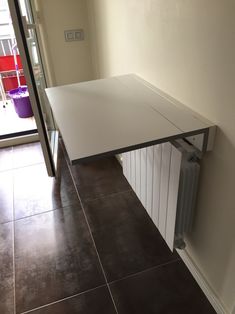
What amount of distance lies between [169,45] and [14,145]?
2.22 metres

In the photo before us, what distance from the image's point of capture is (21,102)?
327 centimetres

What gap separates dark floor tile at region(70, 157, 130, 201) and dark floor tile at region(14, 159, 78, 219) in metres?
0.08

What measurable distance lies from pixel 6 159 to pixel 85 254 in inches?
58.8

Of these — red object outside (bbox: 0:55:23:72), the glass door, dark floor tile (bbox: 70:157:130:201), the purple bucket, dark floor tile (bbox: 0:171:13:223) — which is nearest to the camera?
the glass door

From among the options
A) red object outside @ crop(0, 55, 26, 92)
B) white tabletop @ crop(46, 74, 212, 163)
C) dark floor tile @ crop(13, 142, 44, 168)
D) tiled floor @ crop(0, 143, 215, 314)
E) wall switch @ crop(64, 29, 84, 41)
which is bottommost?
tiled floor @ crop(0, 143, 215, 314)

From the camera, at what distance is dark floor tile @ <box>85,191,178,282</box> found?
5.06ft

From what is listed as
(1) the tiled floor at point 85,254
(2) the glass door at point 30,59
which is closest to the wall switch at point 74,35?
(2) the glass door at point 30,59

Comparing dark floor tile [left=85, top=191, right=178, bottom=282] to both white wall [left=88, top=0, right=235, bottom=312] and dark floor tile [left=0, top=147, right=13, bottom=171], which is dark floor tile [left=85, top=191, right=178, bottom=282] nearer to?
white wall [left=88, top=0, right=235, bottom=312]

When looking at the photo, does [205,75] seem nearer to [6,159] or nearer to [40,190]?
[40,190]

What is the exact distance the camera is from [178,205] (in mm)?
1232

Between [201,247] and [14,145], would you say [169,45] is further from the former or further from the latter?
[14,145]

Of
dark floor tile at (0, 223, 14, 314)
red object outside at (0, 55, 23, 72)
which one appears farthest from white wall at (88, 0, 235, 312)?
red object outside at (0, 55, 23, 72)

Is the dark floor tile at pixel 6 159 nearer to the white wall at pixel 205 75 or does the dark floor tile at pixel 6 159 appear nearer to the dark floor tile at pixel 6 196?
the dark floor tile at pixel 6 196

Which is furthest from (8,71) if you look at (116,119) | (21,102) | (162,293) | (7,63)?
(162,293)
